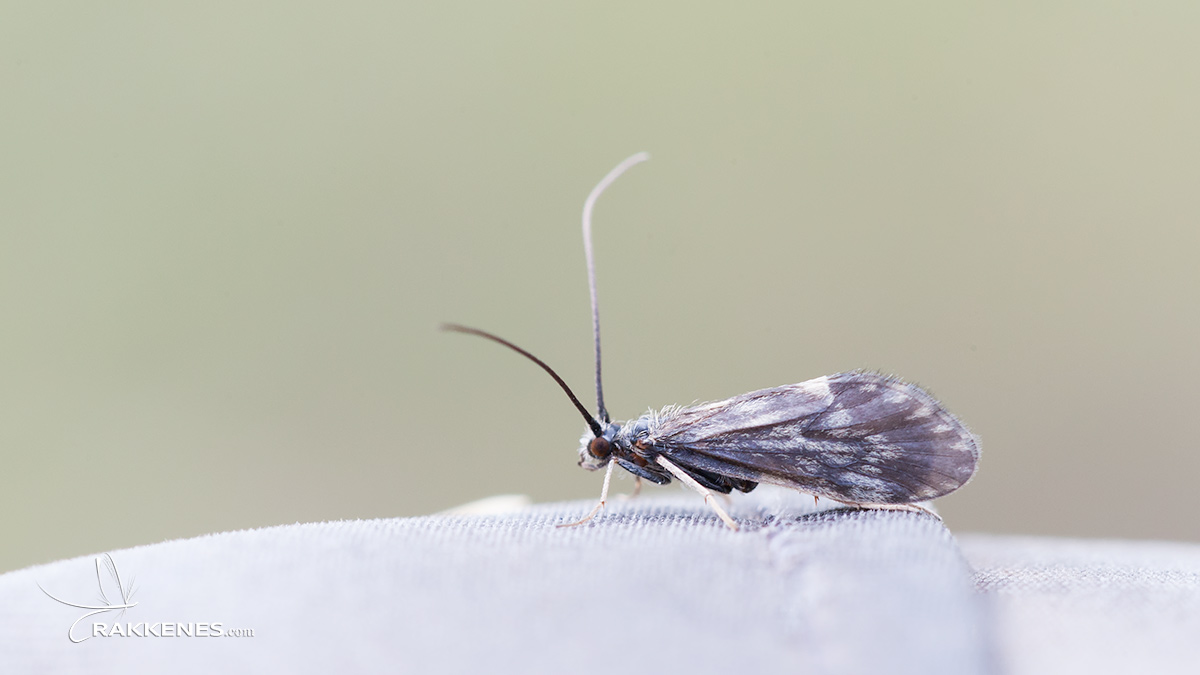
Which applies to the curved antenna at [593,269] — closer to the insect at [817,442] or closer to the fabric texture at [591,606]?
the insect at [817,442]

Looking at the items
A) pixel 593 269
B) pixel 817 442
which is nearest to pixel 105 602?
pixel 593 269

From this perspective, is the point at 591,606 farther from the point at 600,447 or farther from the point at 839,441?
the point at 600,447

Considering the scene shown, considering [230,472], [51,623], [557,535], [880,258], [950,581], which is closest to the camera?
[950,581]

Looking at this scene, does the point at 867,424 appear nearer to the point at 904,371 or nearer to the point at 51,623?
the point at 51,623

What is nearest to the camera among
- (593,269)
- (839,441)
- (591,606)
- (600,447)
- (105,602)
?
(591,606)

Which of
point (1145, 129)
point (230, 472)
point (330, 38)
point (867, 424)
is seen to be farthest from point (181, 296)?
point (1145, 129)

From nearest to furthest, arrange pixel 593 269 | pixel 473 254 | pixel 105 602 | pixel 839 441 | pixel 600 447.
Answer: pixel 105 602 < pixel 839 441 < pixel 593 269 < pixel 600 447 < pixel 473 254

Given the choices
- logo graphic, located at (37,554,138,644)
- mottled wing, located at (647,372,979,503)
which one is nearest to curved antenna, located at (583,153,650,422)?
mottled wing, located at (647,372,979,503)

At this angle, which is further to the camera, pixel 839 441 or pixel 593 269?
pixel 593 269

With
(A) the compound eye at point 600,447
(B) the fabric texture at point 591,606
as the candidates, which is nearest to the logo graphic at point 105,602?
(B) the fabric texture at point 591,606
